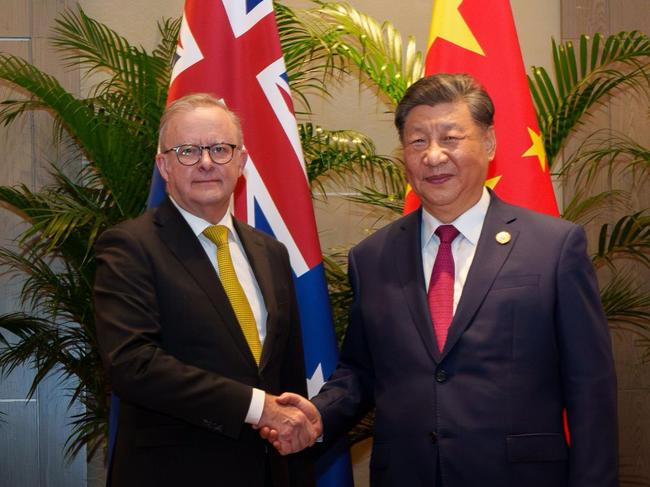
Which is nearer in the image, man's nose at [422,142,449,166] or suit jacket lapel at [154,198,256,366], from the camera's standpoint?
suit jacket lapel at [154,198,256,366]

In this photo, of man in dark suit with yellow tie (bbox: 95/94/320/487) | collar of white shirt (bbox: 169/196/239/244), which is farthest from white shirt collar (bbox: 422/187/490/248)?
collar of white shirt (bbox: 169/196/239/244)

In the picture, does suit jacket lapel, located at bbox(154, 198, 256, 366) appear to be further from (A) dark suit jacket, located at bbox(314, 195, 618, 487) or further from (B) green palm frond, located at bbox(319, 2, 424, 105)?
(B) green palm frond, located at bbox(319, 2, 424, 105)

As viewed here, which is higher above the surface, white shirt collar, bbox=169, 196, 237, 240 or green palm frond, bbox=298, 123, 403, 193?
green palm frond, bbox=298, 123, 403, 193

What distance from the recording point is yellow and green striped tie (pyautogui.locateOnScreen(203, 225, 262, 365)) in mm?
2332

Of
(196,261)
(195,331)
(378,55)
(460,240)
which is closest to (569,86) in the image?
(378,55)

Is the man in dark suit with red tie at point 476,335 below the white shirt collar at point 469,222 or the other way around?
below

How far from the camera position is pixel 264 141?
313 cm

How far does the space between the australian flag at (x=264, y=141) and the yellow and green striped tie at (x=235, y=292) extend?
2.16 feet

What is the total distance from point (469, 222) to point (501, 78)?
1008 millimetres

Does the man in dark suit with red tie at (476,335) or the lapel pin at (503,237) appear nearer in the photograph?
the man in dark suit with red tie at (476,335)

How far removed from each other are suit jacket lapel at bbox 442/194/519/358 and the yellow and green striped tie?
50 centimetres

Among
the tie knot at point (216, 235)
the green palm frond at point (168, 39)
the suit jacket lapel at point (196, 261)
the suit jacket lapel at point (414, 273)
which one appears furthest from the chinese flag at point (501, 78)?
the green palm frond at point (168, 39)

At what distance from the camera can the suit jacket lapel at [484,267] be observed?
2.25 meters

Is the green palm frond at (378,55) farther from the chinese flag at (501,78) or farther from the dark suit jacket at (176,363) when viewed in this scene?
the dark suit jacket at (176,363)
